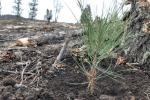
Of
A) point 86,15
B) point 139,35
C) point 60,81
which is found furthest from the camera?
point 139,35

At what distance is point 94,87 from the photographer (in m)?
3.92

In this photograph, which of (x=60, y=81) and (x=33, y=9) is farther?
(x=33, y=9)

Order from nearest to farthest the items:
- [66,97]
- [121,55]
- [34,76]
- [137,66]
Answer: [66,97] < [34,76] < [137,66] < [121,55]

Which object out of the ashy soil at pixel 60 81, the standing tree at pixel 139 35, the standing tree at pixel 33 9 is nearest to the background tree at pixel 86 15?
the ashy soil at pixel 60 81

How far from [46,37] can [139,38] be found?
1.69 m

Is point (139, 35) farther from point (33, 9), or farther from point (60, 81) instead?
point (33, 9)

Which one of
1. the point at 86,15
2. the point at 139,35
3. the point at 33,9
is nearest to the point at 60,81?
the point at 86,15

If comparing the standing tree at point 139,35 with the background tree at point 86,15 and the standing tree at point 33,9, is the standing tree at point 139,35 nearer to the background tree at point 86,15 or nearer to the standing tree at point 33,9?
the background tree at point 86,15

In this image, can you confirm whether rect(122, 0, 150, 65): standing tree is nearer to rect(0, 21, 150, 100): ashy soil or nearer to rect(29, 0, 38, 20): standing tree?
rect(0, 21, 150, 100): ashy soil

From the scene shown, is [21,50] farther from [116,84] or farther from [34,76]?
[116,84]

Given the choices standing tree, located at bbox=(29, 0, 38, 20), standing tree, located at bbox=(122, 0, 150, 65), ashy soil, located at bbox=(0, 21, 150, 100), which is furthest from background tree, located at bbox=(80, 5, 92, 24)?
standing tree, located at bbox=(29, 0, 38, 20)

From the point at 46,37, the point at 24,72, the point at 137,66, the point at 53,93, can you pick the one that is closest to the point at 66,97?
the point at 53,93

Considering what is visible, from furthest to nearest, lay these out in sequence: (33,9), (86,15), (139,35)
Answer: (33,9) < (139,35) < (86,15)

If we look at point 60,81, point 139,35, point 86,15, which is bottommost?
point 60,81
